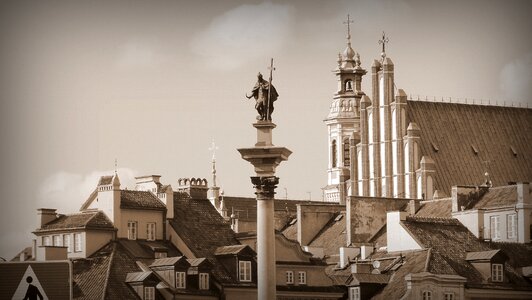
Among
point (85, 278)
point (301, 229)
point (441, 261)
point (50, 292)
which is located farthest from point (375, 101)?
point (50, 292)

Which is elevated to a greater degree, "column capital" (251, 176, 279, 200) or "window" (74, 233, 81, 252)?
"column capital" (251, 176, 279, 200)

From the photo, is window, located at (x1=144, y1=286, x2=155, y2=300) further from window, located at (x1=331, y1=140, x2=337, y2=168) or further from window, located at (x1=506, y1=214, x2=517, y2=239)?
window, located at (x1=331, y1=140, x2=337, y2=168)

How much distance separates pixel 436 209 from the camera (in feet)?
389

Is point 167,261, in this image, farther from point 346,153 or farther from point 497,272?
point 346,153

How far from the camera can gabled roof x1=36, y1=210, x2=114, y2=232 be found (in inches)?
3772

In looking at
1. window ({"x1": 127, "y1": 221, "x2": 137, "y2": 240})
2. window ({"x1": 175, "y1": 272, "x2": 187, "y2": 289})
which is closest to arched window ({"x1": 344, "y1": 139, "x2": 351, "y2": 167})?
window ({"x1": 127, "y1": 221, "x2": 137, "y2": 240})

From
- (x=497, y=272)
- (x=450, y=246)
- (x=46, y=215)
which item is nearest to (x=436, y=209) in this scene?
(x=450, y=246)

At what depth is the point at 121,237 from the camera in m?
96.8

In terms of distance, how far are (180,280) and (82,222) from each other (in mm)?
5768

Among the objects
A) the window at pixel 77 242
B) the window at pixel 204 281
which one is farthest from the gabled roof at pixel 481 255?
the window at pixel 77 242

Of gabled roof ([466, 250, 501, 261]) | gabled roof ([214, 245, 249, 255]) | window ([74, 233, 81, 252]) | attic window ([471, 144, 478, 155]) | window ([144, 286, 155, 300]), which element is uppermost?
attic window ([471, 144, 478, 155])

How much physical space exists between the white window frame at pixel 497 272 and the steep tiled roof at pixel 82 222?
1880cm

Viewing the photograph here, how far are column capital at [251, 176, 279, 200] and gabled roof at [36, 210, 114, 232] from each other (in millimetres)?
27498

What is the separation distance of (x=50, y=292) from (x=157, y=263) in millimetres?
12768
